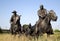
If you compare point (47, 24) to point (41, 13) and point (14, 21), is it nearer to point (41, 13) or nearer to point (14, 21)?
point (41, 13)

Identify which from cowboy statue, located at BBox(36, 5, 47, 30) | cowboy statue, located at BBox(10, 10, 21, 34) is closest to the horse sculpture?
cowboy statue, located at BBox(36, 5, 47, 30)

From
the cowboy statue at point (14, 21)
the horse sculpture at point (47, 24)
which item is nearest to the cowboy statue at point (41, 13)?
the horse sculpture at point (47, 24)

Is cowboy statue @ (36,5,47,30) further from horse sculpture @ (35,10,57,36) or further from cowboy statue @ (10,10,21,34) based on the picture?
cowboy statue @ (10,10,21,34)

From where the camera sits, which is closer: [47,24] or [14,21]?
[47,24]

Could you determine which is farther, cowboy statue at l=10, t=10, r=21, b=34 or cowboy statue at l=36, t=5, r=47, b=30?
cowboy statue at l=10, t=10, r=21, b=34

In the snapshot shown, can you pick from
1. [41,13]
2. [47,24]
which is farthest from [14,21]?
[47,24]

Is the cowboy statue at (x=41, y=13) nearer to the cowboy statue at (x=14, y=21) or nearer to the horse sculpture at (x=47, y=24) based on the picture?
the horse sculpture at (x=47, y=24)

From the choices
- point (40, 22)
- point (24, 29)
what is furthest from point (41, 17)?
point (24, 29)

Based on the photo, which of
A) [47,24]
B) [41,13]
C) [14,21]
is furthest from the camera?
[14,21]

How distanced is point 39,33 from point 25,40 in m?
4.69

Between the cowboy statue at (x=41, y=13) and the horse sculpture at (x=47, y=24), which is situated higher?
the cowboy statue at (x=41, y=13)

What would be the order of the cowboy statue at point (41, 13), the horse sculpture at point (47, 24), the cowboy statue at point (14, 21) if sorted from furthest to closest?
the cowboy statue at point (14, 21) < the cowboy statue at point (41, 13) < the horse sculpture at point (47, 24)

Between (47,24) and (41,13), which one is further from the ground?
(41,13)

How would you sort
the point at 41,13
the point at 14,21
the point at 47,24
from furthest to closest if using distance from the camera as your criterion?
the point at 14,21 → the point at 41,13 → the point at 47,24
